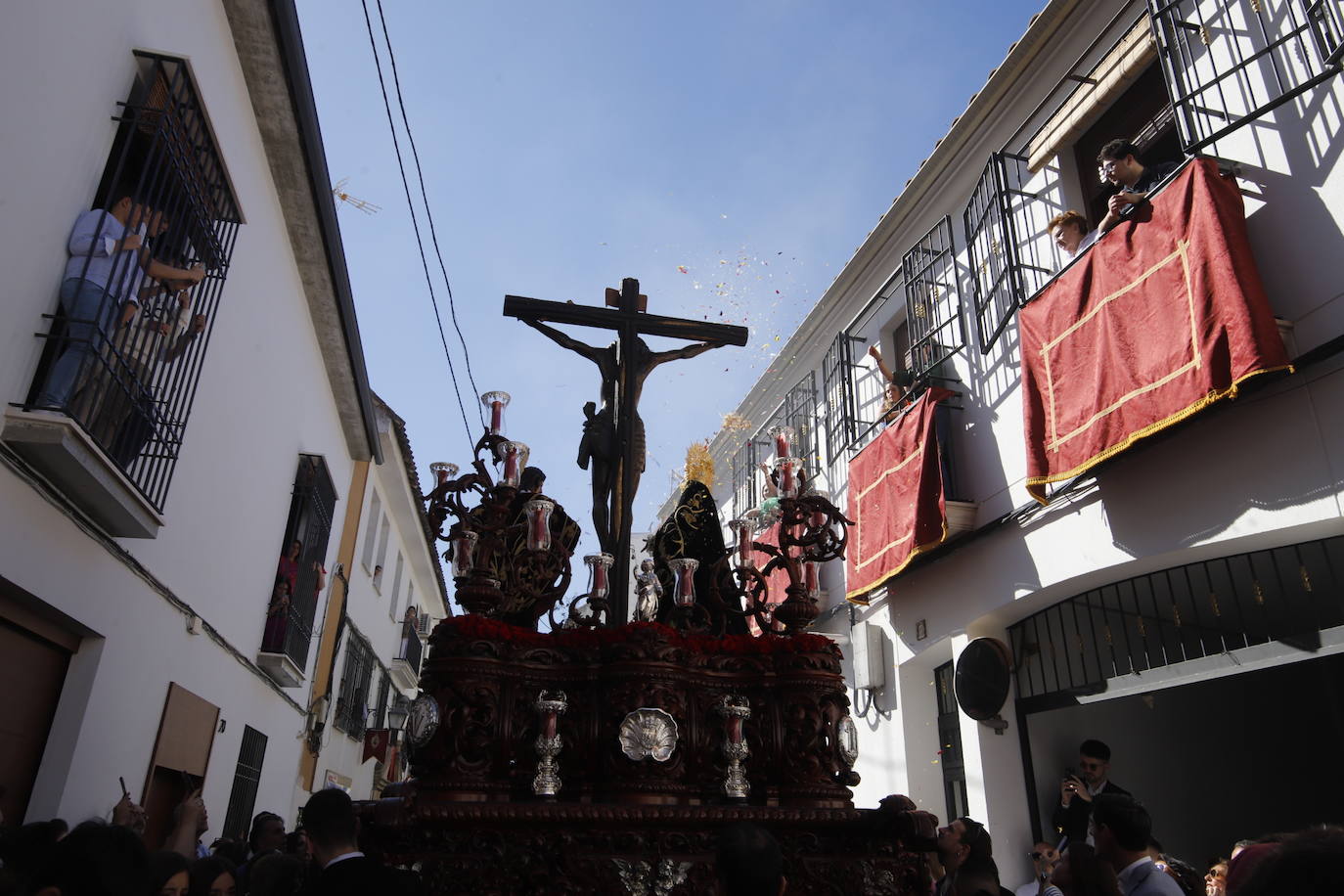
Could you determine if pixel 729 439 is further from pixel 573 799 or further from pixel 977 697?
pixel 573 799

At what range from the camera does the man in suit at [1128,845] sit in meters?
3.06

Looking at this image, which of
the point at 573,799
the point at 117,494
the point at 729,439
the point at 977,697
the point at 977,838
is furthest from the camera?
the point at 729,439

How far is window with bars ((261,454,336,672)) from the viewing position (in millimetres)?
8617

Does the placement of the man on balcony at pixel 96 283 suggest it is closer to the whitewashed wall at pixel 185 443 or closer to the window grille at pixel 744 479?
the whitewashed wall at pixel 185 443

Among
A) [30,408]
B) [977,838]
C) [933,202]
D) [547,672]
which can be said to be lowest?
[977,838]

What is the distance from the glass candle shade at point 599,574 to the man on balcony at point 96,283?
2.35 meters

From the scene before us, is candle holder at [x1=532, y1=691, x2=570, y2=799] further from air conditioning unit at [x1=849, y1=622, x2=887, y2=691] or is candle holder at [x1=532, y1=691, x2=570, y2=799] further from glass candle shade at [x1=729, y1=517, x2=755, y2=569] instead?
air conditioning unit at [x1=849, y1=622, x2=887, y2=691]

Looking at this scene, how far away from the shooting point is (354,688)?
13109mm

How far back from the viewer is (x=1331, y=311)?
4.68 metres

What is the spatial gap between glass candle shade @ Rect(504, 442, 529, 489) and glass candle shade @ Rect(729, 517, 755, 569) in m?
0.97

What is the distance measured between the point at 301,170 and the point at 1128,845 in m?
7.49

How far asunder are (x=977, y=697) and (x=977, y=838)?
3800 mm

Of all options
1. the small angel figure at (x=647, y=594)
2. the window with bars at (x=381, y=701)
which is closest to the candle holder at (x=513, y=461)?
the small angel figure at (x=647, y=594)

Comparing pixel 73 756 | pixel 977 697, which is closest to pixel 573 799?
pixel 73 756
